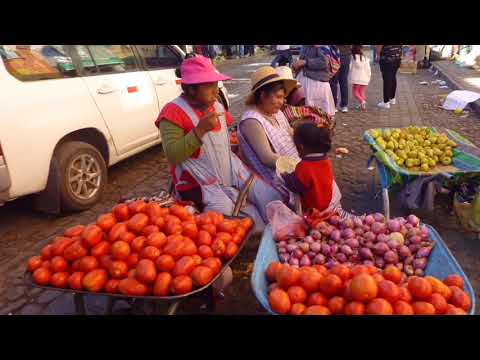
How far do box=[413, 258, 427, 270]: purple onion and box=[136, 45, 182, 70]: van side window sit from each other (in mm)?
4805

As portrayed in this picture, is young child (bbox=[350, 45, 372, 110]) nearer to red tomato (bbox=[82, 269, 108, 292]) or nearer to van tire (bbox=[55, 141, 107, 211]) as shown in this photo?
van tire (bbox=[55, 141, 107, 211])

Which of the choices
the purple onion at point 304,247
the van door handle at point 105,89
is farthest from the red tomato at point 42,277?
the van door handle at point 105,89

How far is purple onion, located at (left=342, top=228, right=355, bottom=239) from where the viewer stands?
2.62m

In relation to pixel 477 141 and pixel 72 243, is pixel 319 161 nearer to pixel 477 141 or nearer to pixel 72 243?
pixel 72 243

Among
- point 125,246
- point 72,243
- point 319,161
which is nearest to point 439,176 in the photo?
point 319,161

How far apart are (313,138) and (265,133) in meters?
0.74

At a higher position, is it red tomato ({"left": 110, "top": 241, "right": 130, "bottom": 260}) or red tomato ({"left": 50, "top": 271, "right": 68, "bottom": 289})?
red tomato ({"left": 110, "top": 241, "right": 130, "bottom": 260})

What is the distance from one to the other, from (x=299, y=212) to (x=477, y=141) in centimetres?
542

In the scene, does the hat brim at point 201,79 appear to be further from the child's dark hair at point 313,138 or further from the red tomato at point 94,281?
the red tomato at point 94,281

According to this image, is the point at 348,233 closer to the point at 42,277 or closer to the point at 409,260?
the point at 409,260

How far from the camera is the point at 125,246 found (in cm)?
215

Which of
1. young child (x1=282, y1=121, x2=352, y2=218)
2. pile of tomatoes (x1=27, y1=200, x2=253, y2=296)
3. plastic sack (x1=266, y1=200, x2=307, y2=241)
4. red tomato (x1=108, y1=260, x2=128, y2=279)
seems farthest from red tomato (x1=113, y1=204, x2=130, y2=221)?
young child (x1=282, y1=121, x2=352, y2=218)

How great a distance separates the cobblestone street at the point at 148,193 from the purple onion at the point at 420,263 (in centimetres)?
98

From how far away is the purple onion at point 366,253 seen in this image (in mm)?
2451
